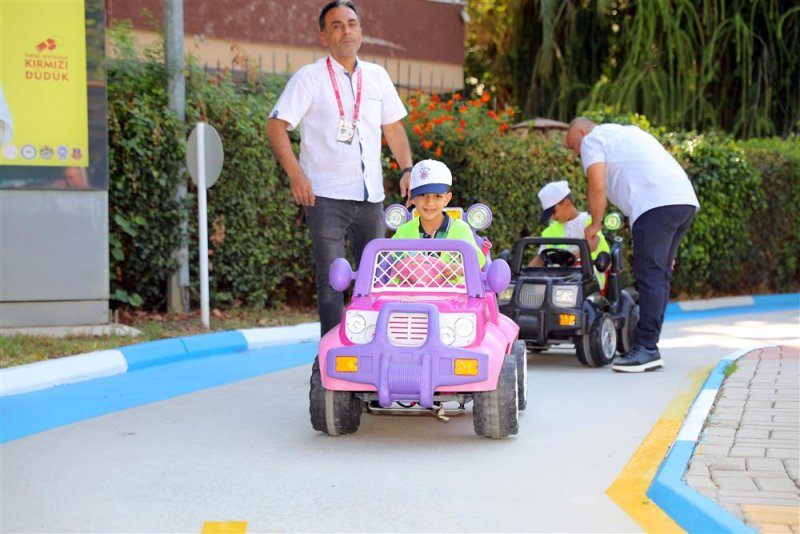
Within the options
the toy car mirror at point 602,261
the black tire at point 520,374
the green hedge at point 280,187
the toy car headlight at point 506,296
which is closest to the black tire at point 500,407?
the black tire at point 520,374

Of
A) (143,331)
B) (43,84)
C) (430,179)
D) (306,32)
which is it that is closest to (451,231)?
(430,179)

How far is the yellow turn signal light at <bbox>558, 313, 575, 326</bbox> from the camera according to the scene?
876 cm

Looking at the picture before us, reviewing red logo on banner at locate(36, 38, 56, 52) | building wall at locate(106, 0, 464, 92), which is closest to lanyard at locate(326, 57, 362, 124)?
red logo on banner at locate(36, 38, 56, 52)

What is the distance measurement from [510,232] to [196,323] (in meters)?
4.37

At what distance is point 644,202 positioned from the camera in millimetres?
8742

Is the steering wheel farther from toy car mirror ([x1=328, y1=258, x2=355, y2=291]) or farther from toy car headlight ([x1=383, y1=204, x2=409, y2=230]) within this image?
toy car mirror ([x1=328, y1=258, x2=355, y2=291])

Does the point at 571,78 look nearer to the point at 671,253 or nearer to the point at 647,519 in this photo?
the point at 671,253

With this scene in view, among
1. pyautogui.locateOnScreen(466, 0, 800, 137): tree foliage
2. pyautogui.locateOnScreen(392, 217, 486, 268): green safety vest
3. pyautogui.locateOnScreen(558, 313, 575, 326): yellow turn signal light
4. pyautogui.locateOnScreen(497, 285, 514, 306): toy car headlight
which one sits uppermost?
pyautogui.locateOnScreen(466, 0, 800, 137): tree foliage

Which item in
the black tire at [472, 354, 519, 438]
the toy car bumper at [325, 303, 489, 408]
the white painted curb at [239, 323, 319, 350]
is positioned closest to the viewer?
the toy car bumper at [325, 303, 489, 408]

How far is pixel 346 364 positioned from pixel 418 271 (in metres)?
0.77

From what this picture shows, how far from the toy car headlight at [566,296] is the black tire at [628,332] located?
2.68ft

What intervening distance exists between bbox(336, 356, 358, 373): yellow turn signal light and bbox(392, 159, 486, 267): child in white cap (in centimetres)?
111

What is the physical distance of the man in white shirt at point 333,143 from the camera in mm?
7344

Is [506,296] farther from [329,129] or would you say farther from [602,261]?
[329,129]
